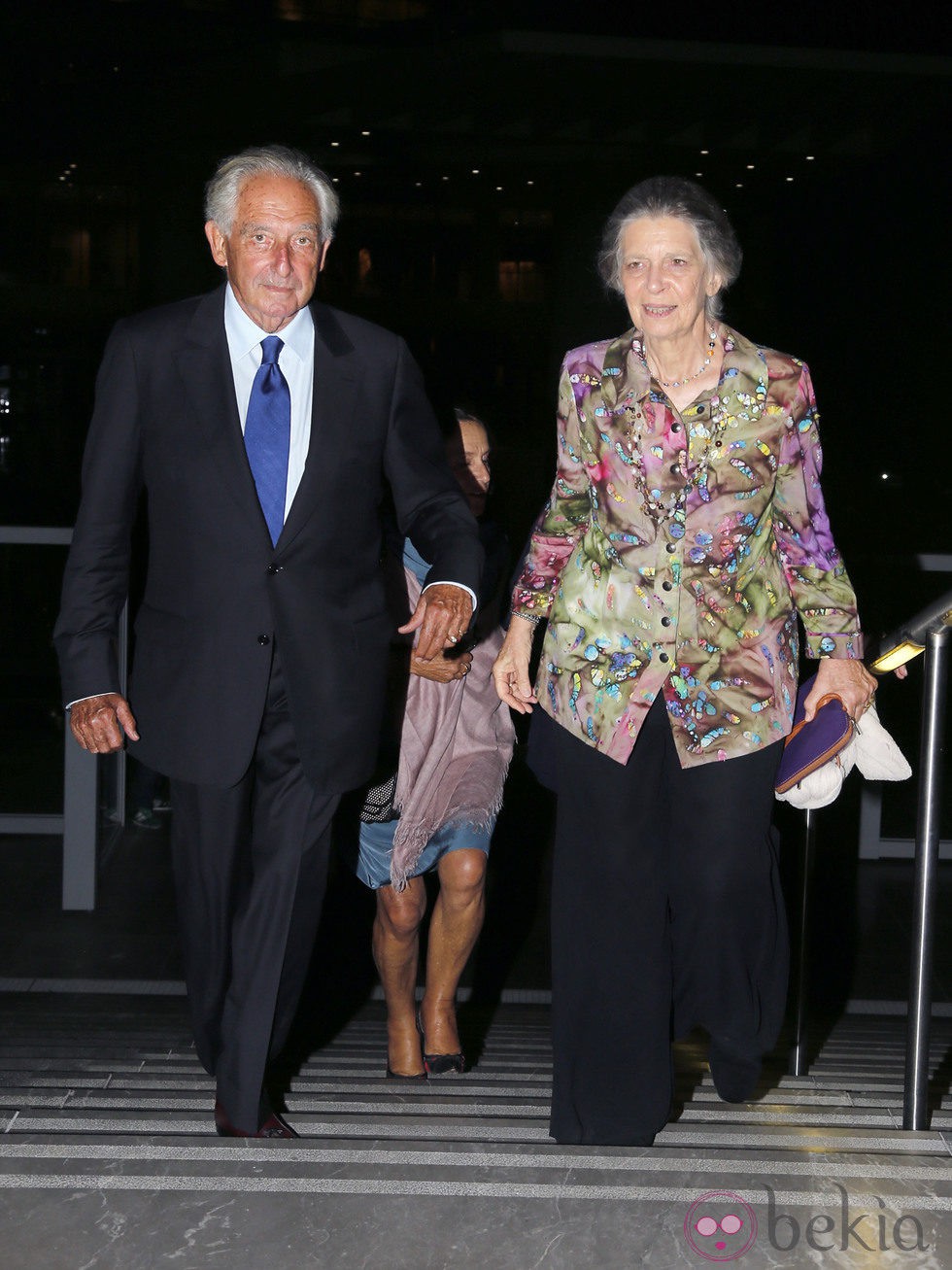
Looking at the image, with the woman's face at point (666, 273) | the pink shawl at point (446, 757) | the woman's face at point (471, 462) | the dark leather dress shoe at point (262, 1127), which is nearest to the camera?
the woman's face at point (666, 273)

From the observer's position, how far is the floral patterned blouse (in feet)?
8.03

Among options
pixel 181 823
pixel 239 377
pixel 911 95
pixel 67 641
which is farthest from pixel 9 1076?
pixel 911 95

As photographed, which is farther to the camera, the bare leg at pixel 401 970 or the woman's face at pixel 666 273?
the bare leg at pixel 401 970

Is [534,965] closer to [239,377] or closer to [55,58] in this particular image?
[239,377]

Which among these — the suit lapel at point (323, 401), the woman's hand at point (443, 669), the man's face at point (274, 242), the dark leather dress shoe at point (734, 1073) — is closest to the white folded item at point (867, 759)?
the dark leather dress shoe at point (734, 1073)

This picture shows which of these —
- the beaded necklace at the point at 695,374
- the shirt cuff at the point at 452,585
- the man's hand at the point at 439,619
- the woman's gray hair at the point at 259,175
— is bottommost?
the man's hand at the point at 439,619

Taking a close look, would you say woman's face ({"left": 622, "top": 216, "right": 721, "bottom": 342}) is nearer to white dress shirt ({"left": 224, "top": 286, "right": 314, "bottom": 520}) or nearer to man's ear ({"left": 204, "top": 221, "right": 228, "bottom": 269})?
white dress shirt ({"left": 224, "top": 286, "right": 314, "bottom": 520})

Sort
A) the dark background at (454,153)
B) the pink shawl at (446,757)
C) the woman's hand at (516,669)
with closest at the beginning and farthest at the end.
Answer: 1. the woman's hand at (516,669)
2. the pink shawl at (446,757)
3. the dark background at (454,153)

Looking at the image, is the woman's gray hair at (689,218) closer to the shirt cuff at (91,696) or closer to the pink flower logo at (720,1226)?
the shirt cuff at (91,696)

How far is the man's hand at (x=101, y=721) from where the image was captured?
250cm

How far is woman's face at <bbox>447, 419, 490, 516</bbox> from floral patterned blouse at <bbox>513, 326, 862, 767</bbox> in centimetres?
76

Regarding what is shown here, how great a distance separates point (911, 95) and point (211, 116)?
7721mm

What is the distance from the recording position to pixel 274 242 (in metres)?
2.53

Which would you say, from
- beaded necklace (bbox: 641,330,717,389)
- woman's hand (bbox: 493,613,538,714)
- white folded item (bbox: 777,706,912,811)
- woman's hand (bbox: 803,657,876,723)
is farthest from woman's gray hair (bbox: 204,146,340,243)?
white folded item (bbox: 777,706,912,811)
